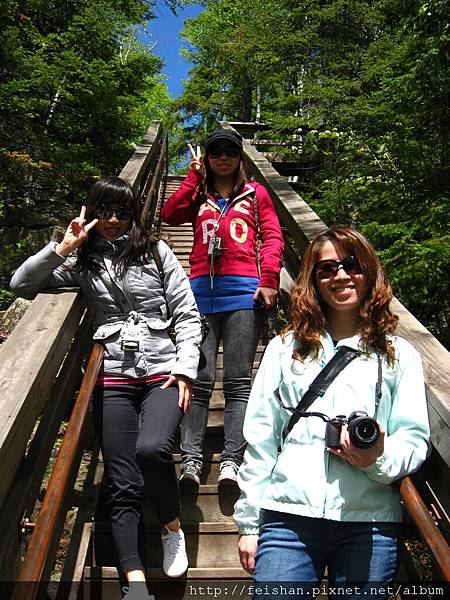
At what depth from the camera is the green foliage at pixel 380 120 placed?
515cm

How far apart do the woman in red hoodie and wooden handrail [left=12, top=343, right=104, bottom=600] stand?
92 centimetres

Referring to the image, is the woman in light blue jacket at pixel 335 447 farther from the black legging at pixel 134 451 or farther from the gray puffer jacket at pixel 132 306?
the gray puffer jacket at pixel 132 306

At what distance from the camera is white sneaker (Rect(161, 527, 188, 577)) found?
253 cm

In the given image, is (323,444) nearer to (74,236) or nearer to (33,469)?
(33,469)

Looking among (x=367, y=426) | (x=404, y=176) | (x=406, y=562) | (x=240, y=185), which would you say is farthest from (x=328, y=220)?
(x=367, y=426)

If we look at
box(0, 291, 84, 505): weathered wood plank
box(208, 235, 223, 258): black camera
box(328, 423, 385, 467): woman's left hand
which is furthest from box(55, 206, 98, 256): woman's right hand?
box(328, 423, 385, 467): woman's left hand

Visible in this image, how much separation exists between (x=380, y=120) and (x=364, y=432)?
636 centimetres

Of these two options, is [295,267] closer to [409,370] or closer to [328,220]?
[409,370]

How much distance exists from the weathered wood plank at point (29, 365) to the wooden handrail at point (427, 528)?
1.18m

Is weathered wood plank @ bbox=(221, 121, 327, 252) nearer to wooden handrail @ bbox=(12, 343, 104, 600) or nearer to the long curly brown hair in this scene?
the long curly brown hair

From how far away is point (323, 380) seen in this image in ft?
6.11

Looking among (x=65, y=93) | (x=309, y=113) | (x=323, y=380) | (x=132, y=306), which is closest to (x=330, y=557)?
(x=323, y=380)

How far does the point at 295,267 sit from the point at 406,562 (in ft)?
8.04

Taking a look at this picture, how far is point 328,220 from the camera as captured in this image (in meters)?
7.98
